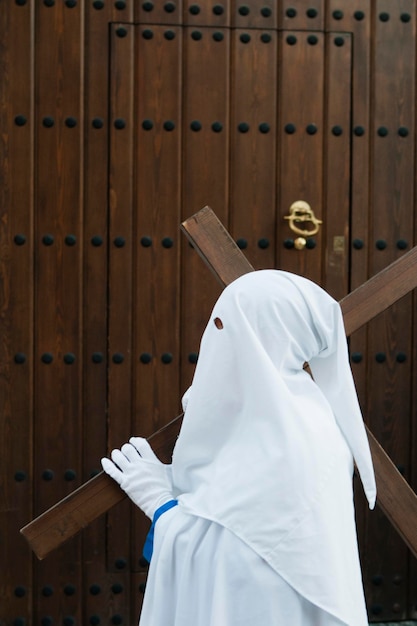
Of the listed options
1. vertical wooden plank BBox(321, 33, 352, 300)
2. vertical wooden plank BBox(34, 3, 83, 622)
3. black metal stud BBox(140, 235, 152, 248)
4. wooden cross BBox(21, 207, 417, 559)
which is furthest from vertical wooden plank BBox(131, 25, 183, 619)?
wooden cross BBox(21, 207, 417, 559)

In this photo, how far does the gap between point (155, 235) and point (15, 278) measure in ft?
1.64

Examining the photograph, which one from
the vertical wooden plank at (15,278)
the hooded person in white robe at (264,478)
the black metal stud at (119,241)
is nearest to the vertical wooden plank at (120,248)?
the black metal stud at (119,241)

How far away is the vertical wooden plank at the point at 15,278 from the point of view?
12.0 feet

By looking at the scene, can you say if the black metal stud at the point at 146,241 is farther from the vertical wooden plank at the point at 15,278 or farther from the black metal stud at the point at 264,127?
the black metal stud at the point at 264,127

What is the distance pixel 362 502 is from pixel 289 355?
1746 mm

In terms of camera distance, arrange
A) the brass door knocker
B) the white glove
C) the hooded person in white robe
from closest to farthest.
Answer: the hooded person in white robe < the white glove < the brass door knocker

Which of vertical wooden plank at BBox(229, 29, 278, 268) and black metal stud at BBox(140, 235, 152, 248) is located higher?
vertical wooden plank at BBox(229, 29, 278, 268)

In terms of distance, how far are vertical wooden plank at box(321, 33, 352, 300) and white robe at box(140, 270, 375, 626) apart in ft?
5.08

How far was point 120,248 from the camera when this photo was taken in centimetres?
371

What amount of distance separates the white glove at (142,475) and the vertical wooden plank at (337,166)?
4.98 feet

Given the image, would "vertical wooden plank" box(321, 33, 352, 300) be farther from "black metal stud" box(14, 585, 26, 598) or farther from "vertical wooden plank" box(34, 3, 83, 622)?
"black metal stud" box(14, 585, 26, 598)

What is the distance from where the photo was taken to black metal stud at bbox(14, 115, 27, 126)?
3654 millimetres

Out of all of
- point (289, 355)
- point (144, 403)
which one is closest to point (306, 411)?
point (289, 355)

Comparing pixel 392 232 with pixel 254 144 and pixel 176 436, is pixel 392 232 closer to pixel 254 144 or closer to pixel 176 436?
pixel 254 144
